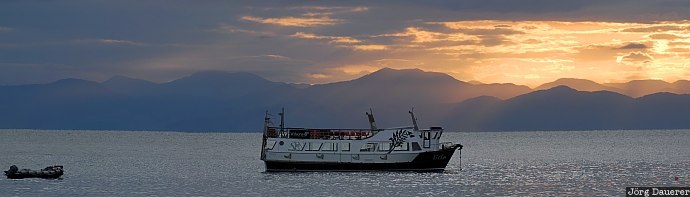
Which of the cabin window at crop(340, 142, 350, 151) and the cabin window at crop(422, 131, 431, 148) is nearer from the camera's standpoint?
the cabin window at crop(422, 131, 431, 148)

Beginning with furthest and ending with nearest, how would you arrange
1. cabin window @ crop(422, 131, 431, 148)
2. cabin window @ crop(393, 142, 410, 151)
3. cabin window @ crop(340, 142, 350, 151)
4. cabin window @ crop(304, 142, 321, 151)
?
cabin window @ crop(304, 142, 321, 151) → cabin window @ crop(340, 142, 350, 151) → cabin window @ crop(422, 131, 431, 148) → cabin window @ crop(393, 142, 410, 151)

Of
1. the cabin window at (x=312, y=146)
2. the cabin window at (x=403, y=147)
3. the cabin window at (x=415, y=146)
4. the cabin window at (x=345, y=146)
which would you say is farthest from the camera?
the cabin window at (x=312, y=146)

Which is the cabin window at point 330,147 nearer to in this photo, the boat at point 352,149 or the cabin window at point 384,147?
the boat at point 352,149

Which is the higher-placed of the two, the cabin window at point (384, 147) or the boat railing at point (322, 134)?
the boat railing at point (322, 134)

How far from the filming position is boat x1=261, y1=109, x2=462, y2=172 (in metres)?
101

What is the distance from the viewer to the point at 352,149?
102 m

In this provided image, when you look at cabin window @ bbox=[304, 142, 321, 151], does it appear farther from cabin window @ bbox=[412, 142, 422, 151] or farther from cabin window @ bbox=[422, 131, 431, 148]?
cabin window @ bbox=[422, 131, 431, 148]

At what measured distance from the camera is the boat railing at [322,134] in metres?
102

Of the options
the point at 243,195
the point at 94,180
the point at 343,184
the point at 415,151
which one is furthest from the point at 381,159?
the point at 94,180

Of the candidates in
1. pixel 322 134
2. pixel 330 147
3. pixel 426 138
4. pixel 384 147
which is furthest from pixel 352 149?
pixel 426 138

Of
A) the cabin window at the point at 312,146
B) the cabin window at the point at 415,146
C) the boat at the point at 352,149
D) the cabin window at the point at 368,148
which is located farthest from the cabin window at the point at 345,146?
the cabin window at the point at 415,146

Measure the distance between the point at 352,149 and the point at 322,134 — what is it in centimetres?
318

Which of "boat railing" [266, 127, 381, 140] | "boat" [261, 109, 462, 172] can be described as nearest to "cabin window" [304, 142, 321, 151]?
"boat" [261, 109, 462, 172]

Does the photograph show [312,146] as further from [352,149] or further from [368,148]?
[368,148]
